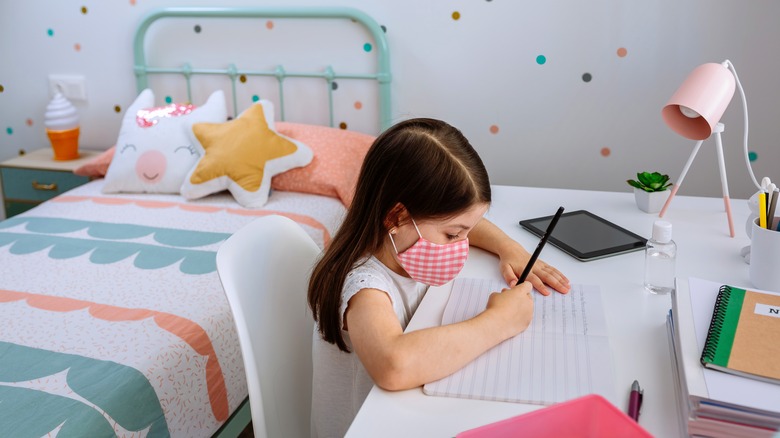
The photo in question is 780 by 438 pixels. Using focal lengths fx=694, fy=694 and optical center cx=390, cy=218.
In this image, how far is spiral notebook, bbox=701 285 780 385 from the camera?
0.80m

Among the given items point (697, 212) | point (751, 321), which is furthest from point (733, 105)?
point (751, 321)

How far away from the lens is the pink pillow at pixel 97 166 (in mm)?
2566

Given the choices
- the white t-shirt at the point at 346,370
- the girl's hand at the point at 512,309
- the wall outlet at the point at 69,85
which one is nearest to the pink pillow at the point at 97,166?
the wall outlet at the point at 69,85

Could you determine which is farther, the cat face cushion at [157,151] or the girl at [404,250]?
the cat face cushion at [157,151]

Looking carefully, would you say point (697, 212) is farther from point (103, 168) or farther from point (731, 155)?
point (103, 168)

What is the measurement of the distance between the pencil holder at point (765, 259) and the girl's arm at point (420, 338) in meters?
0.38

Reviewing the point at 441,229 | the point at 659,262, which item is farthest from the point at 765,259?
the point at 441,229

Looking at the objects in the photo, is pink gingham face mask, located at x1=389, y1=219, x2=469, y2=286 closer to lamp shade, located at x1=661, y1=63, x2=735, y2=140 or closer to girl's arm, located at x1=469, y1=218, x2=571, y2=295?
girl's arm, located at x1=469, y1=218, x2=571, y2=295

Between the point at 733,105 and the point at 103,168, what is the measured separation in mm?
2183

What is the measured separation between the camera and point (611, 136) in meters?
2.33

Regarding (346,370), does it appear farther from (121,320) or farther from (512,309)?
(121,320)

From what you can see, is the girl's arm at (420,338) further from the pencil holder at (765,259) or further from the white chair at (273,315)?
the pencil holder at (765,259)

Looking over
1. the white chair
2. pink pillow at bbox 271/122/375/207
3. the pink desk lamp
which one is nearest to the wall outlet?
pink pillow at bbox 271/122/375/207

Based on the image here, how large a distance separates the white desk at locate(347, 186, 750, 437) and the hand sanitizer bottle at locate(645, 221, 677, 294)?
22 mm
